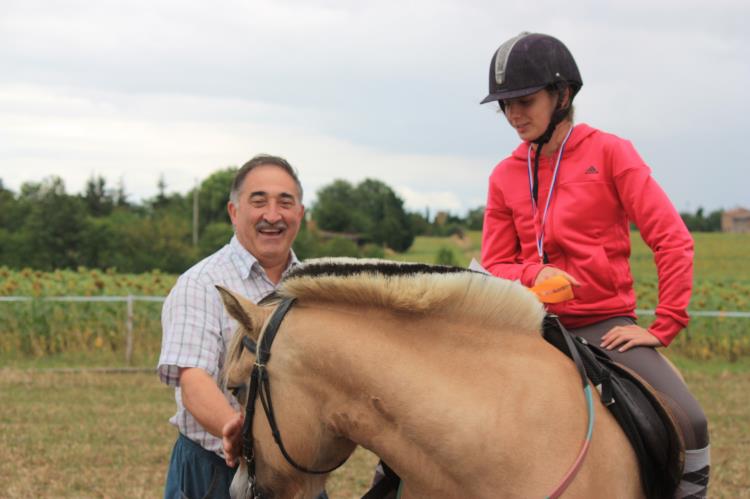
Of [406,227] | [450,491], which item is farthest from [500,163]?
[406,227]

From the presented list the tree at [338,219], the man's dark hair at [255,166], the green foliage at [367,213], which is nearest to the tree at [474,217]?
the green foliage at [367,213]

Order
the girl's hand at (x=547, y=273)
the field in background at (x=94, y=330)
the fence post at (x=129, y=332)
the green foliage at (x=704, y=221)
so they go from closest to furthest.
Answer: the girl's hand at (x=547, y=273) → the fence post at (x=129, y=332) → the field in background at (x=94, y=330) → the green foliage at (x=704, y=221)

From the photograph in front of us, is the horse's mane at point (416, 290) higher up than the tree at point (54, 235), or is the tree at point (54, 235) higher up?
the horse's mane at point (416, 290)

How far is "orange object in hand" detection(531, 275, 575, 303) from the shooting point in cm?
263

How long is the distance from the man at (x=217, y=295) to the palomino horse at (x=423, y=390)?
64 centimetres

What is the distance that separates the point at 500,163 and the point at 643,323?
12.0m

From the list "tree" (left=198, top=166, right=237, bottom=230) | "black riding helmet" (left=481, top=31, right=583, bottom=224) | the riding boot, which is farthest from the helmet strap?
"tree" (left=198, top=166, right=237, bottom=230)

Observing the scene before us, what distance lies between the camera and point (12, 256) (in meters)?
37.3

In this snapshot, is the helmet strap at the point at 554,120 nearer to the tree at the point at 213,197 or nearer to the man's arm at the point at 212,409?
the man's arm at the point at 212,409

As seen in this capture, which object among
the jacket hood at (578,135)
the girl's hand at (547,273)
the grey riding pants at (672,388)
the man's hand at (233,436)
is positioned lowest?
the man's hand at (233,436)

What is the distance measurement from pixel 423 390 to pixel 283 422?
0.42 meters

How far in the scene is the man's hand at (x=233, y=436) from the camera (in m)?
2.51

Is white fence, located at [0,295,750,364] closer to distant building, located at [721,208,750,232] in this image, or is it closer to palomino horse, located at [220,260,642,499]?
palomino horse, located at [220,260,642,499]

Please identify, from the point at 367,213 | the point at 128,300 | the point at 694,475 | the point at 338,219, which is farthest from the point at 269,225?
the point at 367,213
